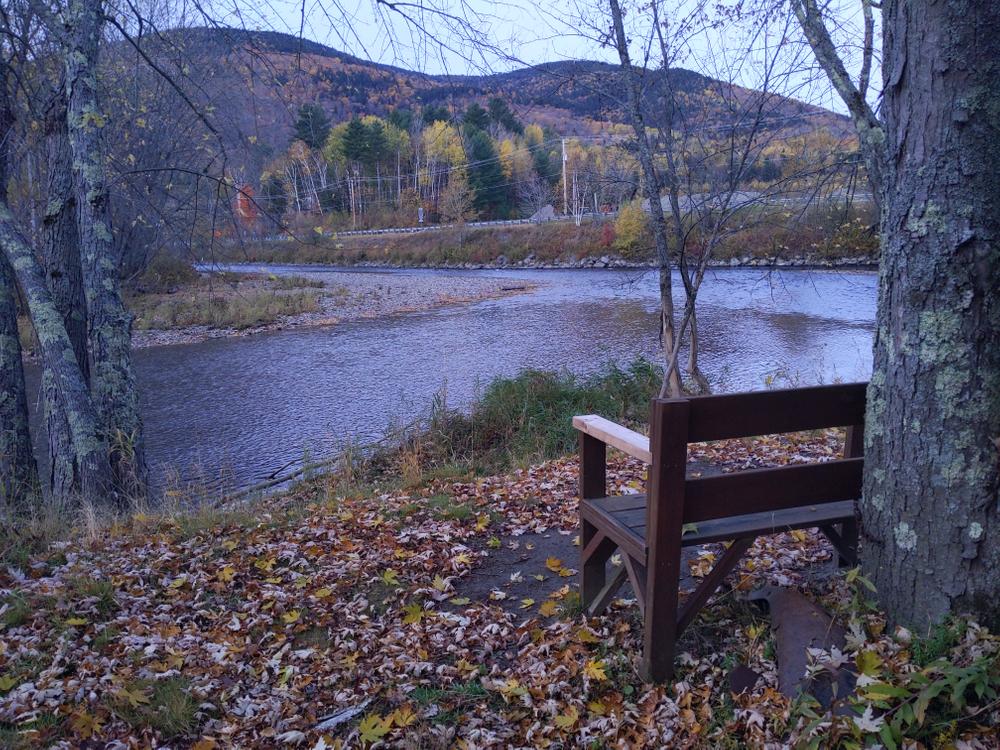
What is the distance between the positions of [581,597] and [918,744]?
6.10 feet

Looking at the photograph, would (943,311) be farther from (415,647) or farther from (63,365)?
(63,365)

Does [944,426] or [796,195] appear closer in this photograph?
[944,426]

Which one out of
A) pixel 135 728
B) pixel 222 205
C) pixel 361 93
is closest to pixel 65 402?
pixel 222 205

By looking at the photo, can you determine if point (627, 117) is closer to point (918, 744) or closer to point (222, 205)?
point (222, 205)

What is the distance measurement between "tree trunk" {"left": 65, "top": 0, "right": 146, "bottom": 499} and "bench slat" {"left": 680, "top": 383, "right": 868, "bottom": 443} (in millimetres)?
6670

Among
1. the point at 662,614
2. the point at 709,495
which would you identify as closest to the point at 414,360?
the point at 662,614

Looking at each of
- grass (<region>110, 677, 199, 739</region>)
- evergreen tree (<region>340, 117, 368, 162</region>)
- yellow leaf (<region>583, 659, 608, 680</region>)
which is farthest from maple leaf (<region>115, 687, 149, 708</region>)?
evergreen tree (<region>340, 117, 368, 162</region>)

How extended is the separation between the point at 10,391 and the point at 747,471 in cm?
794

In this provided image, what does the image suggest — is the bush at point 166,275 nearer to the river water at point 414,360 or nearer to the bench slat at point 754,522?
the river water at point 414,360

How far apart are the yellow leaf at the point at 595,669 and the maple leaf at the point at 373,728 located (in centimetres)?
92

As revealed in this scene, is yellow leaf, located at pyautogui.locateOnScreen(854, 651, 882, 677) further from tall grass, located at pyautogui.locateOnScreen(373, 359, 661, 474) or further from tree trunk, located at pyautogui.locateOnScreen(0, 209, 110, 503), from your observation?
tree trunk, located at pyautogui.locateOnScreen(0, 209, 110, 503)

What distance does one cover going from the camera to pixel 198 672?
3854 mm

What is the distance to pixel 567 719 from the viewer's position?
3188 millimetres

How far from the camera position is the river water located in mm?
12695
